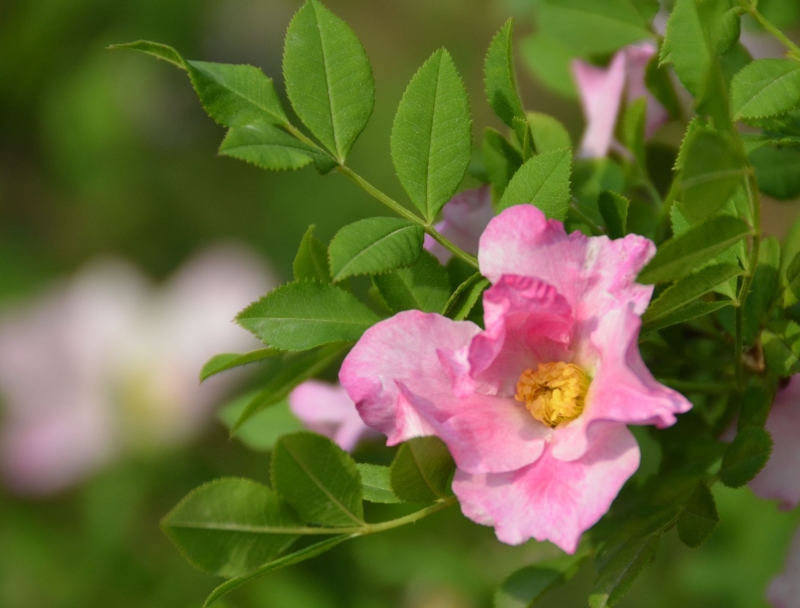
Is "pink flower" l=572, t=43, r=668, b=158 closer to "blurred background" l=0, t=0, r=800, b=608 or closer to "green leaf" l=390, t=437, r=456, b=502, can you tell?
"blurred background" l=0, t=0, r=800, b=608

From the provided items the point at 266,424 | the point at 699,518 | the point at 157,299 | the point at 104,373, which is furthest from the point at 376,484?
the point at 157,299

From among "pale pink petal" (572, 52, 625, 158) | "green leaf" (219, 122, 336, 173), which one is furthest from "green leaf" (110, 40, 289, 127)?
"pale pink petal" (572, 52, 625, 158)

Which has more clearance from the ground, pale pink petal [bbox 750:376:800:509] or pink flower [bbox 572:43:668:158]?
pink flower [bbox 572:43:668:158]

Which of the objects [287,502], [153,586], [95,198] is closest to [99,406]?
[153,586]

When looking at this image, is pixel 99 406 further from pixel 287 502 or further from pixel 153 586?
pixel 287 502

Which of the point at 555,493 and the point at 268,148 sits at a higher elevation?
the point at 268,148

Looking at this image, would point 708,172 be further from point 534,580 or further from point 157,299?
point 157,299
